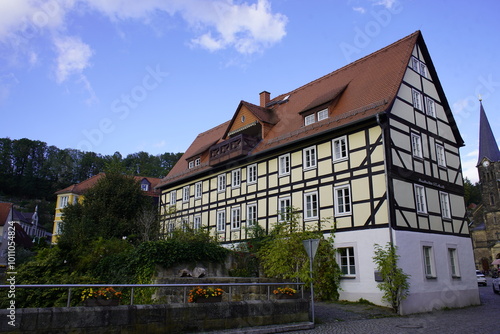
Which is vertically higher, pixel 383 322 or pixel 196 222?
pixel 196 222

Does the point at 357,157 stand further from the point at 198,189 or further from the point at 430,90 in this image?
the point at 198,189

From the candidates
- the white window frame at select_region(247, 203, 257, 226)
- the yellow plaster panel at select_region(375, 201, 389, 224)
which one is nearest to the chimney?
the white window frame at select_region(247, 203, 257, 226)

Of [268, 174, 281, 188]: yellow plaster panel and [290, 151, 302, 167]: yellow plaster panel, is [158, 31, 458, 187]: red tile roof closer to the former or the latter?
[290, 151, 302, 167]: yellow plaster panel

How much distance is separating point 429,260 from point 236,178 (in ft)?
38.7

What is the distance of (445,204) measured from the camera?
2069cm

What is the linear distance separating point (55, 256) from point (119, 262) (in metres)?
4.67

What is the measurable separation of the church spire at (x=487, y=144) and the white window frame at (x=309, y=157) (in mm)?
44792

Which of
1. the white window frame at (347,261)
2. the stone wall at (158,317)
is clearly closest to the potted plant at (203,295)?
the stone wall at (158,317)

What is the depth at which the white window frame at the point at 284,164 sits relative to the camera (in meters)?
22.4

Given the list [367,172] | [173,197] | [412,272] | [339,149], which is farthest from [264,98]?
[412,272]

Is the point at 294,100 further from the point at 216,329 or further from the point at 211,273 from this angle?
the point at 216,329

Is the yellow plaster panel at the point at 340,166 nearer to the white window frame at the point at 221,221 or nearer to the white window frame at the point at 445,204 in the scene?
the white window frame at the point at 445,204

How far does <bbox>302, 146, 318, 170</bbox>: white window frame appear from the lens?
20.8 meters

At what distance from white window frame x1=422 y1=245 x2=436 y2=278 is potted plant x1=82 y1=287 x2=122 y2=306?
1387cm
